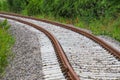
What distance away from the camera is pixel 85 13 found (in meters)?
23.7

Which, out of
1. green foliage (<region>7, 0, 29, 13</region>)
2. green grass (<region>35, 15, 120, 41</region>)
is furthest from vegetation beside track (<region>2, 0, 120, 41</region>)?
green foliage (<region>7, 0, 29, 13</region>)

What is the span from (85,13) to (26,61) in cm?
1209

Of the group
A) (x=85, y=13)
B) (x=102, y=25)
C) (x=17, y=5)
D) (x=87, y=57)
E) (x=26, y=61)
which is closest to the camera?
(x=87, y=57)

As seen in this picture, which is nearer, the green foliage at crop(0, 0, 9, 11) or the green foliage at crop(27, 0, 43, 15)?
the green foliage at crop(27, 0, 43, 15)

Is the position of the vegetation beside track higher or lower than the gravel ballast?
higher

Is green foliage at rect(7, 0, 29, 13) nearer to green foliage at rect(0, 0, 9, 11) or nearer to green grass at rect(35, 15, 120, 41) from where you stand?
green foliage at rect(0, 0, 9, 11)

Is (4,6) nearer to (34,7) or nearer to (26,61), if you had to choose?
(34,7)

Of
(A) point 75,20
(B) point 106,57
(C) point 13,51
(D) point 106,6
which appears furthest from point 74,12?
(B) point 106,57

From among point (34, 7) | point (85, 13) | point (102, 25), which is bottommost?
point (102, 25)

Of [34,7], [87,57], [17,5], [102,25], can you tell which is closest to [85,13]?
[102,25]

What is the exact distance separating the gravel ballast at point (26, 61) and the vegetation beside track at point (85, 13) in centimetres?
369

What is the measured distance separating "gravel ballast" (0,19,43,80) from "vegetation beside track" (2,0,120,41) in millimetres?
3693

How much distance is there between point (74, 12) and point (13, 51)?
35.5ft

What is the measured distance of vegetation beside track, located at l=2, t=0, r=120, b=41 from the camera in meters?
19.8
